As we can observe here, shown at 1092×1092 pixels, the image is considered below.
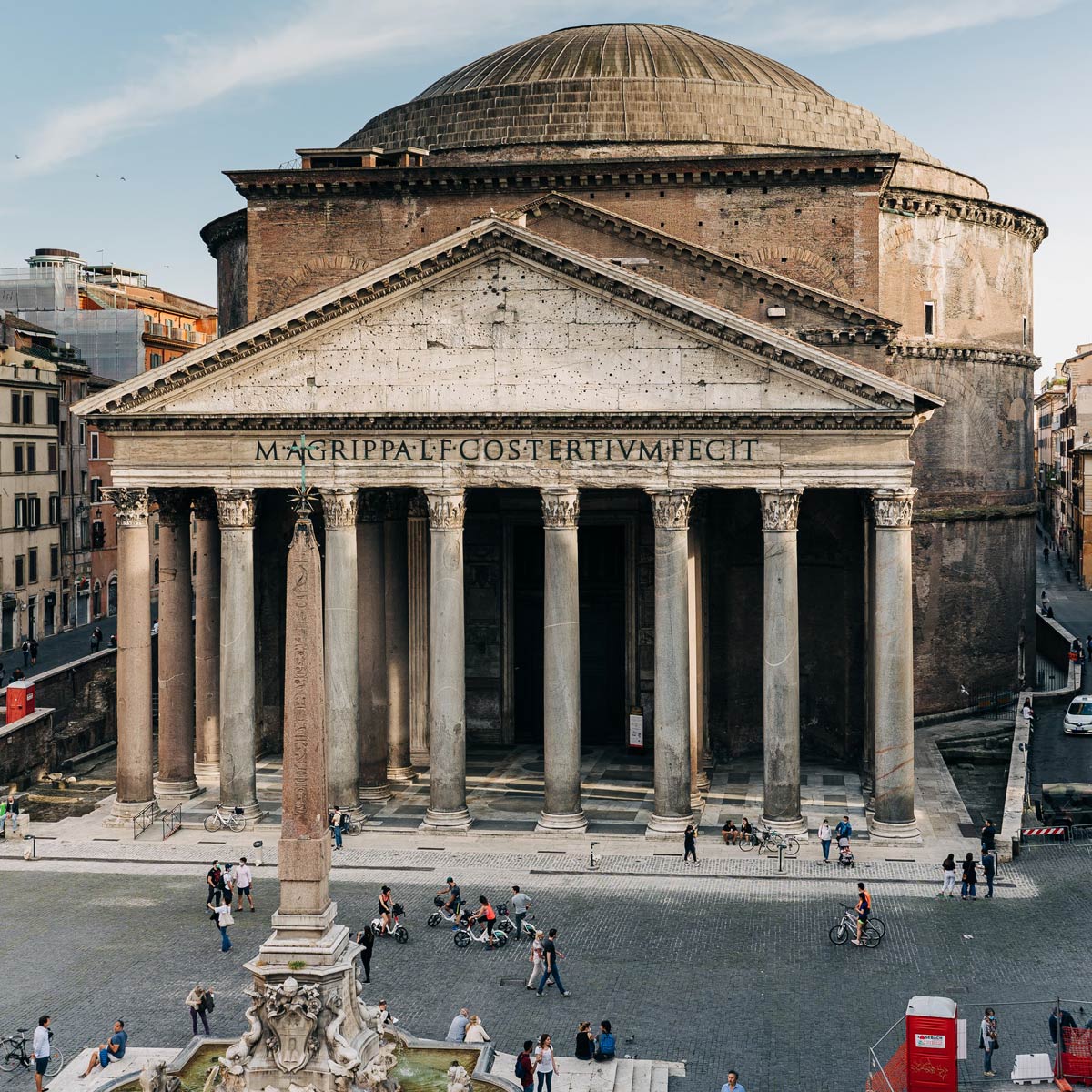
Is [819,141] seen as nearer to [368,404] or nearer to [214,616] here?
[368,404]

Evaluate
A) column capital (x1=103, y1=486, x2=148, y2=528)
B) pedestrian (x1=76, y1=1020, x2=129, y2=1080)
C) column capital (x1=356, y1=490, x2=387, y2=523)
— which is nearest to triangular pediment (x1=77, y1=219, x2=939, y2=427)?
column capital (x1=103, y1=486, x2=148, y2=528)

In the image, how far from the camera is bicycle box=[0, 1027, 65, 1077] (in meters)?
22.7

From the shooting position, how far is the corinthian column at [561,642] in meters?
34.4

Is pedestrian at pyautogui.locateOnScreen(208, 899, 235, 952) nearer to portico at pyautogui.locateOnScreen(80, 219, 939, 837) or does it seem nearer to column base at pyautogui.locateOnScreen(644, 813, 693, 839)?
portico at pyautogui.locateOnScreen(80, 219, 939, 837)

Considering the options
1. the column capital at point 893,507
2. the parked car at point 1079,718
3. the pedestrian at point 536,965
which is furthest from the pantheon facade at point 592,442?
the pedestrian at point 536,965

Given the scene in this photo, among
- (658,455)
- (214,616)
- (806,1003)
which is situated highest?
(658,455)

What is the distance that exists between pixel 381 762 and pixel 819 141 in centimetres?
2372

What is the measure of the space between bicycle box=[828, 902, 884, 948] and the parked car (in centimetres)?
2127

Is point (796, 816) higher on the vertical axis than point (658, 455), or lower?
lower

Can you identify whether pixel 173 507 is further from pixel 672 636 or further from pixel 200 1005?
pixel 200 1005

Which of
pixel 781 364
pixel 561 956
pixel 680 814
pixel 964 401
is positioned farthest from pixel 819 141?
pixel 561 956

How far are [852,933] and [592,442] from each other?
12132 mm

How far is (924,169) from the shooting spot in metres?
49.0

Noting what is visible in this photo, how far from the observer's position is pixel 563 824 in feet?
114
